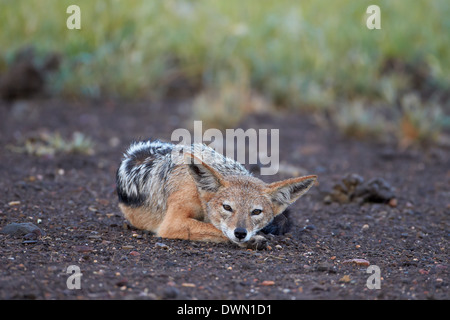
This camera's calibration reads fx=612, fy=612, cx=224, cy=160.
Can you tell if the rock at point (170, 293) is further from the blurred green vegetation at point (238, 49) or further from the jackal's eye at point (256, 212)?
the blurred green vegetation at point (238, 49)

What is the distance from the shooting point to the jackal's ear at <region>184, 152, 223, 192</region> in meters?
5.50

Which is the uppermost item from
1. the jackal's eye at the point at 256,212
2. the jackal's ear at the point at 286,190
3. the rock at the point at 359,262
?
the jackal's ear at the point at 286,190

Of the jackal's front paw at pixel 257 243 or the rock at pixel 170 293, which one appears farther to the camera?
the jackal's front paw at pixel 257 243

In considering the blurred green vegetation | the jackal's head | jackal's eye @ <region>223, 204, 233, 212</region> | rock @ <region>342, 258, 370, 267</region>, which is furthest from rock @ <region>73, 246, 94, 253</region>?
the blurred green vegetation

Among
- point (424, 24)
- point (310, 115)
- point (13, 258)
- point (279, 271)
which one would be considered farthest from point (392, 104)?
point (13, 258)

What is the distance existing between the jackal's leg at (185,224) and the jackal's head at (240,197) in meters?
0.09

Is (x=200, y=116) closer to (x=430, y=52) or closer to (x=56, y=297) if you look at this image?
(x=430, y=52)

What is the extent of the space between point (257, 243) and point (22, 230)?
2125mm

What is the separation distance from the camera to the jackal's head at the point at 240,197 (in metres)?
5.42

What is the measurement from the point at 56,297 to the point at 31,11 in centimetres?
1043

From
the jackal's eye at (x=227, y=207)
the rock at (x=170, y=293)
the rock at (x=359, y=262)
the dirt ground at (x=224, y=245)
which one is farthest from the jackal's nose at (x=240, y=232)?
the rock at (x=170, y=293)

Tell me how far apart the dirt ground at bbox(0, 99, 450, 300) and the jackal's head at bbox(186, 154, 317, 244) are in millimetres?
243

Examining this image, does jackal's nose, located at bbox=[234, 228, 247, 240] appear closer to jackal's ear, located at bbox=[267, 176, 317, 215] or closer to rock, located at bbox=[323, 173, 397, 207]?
jackal's ear, located at bbox=[267, 176, 317, 215]

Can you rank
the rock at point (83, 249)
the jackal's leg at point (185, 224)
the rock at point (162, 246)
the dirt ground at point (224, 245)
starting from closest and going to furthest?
the dirt ground at point (224, 245)
the rock at point (83, 249)
the rock at point (162, 246)
the jackal's leg at point (185, 224)
